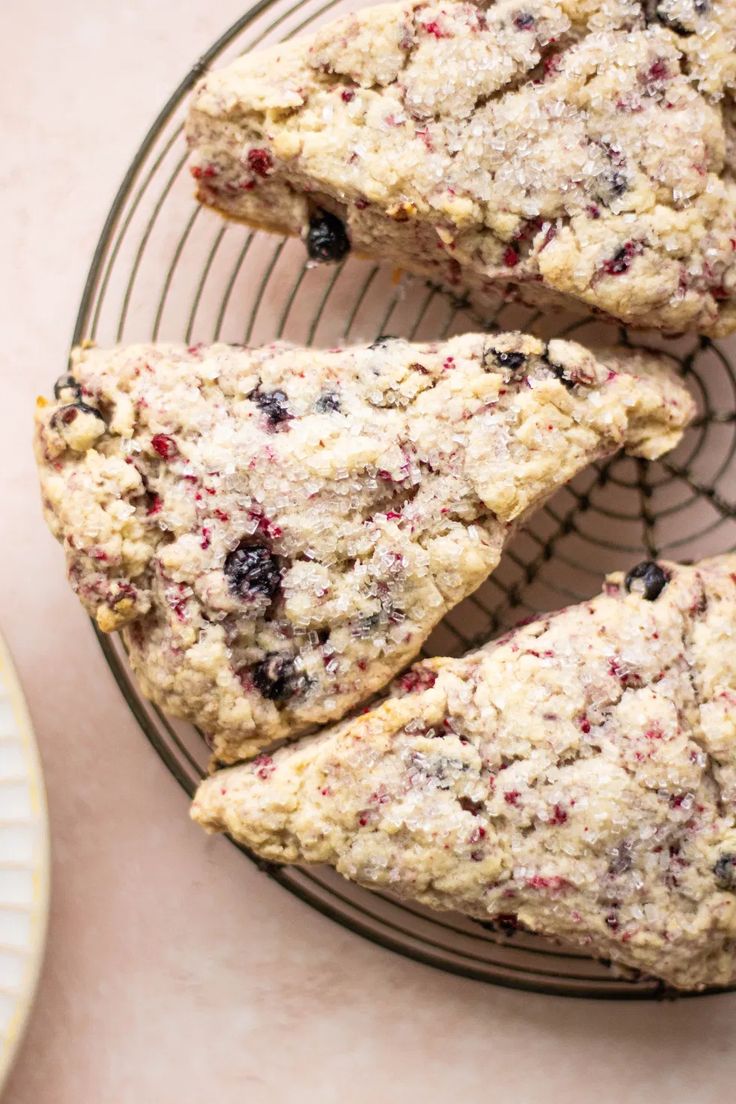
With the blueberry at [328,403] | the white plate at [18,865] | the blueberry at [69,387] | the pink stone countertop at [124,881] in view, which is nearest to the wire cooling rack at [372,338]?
the pink stone countertop at [124,881]

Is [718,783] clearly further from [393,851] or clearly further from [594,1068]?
[594,1068]

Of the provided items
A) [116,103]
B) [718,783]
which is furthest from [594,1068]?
[116,103]

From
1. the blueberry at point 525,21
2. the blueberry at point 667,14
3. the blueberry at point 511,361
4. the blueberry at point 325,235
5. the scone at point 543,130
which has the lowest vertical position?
the blueberry at point 511,361

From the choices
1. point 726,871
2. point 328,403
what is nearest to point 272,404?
point 328,403

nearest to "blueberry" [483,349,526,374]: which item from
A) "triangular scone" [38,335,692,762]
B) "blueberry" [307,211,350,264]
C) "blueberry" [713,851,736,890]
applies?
"triangular scone" [38,335,692,762]

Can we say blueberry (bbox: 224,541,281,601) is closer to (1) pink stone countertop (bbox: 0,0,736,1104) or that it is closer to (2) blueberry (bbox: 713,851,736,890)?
(1) pink stone countertop (bbox: 0,0,736,1104)

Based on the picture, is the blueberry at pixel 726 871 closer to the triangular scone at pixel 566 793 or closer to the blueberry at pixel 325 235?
the triangular scone at pixel 566 793
